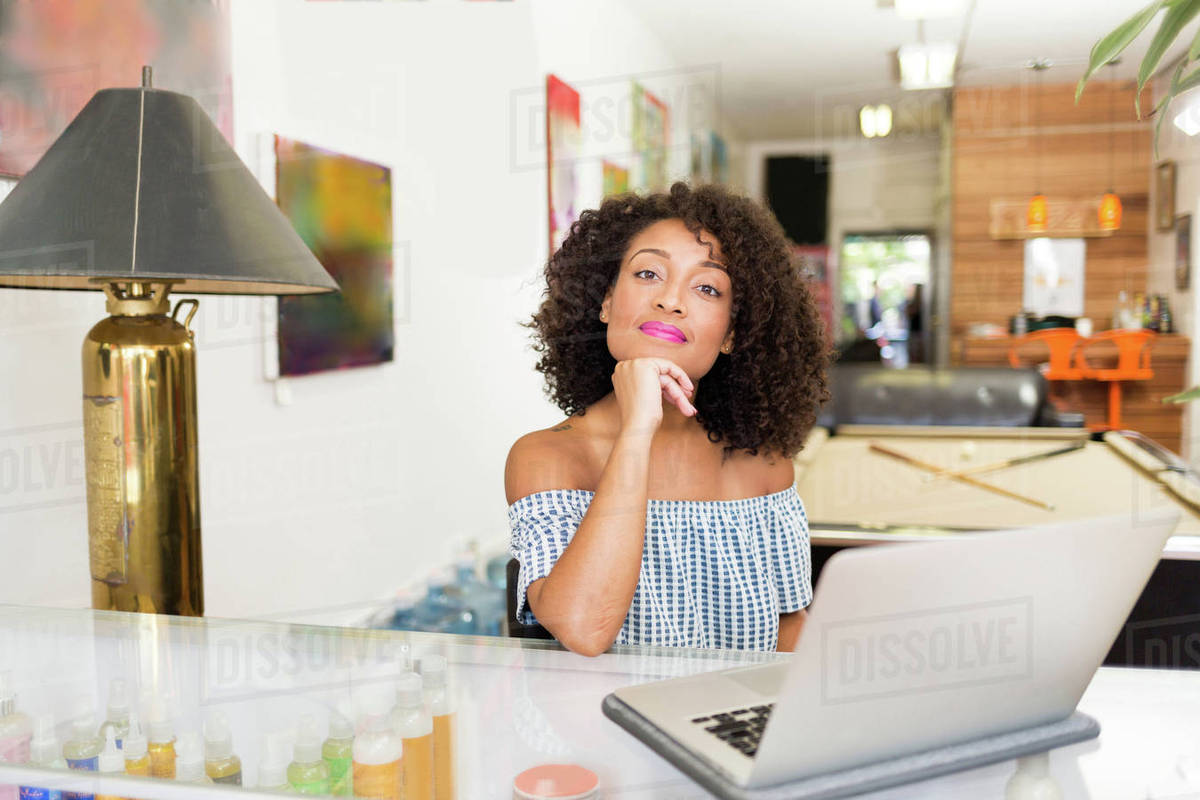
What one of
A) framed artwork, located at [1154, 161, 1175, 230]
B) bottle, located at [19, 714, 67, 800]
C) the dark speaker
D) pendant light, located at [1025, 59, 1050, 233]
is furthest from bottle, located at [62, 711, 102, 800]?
the dark speaker

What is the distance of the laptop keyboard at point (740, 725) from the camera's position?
0.60 metres

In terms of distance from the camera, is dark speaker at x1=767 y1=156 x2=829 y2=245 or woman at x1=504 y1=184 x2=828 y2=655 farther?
dark speaker at x1=767 y1=156 x2=829 y2=245

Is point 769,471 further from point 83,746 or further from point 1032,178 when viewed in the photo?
point 1032,178

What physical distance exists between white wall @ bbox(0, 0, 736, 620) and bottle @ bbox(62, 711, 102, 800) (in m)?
0.72

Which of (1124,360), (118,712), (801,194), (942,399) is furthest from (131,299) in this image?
(801,194)

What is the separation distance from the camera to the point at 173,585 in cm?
107

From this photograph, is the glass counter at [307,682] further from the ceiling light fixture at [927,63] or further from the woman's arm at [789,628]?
the ceiling light fixture at [927,63]

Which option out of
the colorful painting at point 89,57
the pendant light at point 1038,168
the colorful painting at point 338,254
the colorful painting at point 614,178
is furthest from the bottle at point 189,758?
the pendant light at point 1038,168

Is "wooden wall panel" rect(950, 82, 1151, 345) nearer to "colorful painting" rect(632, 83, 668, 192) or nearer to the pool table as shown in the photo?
"colorful painting" rect(632, 83, 668, 192)

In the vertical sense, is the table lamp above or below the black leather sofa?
above

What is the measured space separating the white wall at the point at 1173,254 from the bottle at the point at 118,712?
228 inches

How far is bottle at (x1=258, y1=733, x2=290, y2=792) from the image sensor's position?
2.25 ft

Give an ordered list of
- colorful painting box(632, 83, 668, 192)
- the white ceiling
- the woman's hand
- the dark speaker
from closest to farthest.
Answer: the woman's hand, the white ceiling, colorful painting box(632, 83, 668, 192), the dark speaker

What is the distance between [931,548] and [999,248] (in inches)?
263
